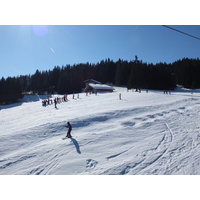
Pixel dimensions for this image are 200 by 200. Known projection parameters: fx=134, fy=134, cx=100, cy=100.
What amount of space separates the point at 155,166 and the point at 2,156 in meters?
8.41

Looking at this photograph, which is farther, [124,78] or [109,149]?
[124,78]

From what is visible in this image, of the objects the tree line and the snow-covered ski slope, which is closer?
the snow-covered ski slope

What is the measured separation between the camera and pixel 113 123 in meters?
12.0

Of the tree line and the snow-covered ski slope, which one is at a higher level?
the tree line

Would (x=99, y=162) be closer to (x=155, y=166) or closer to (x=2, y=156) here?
(x=155, y=166)

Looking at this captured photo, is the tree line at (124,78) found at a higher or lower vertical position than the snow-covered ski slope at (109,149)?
higher

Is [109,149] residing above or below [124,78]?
below

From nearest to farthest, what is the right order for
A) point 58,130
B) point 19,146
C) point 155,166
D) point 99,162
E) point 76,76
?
1. point 155,166
2. point 99,162
3. point 19,146
4. point 58,130
5. point 76,76

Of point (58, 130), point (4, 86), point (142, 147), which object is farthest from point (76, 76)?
point (142, 147)

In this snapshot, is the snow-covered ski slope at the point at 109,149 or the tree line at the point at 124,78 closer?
the snow-covered ski slope at the point at 109,149

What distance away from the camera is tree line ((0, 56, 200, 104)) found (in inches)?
2087

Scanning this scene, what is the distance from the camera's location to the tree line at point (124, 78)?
53.0 metres

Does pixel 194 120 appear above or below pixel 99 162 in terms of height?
above

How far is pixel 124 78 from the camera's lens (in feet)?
224
